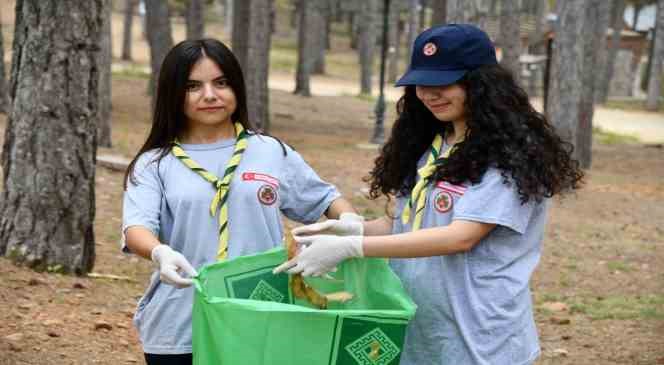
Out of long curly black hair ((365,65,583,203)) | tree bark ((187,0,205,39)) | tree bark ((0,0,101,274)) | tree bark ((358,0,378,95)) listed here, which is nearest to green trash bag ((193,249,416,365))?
long curly black hair ((365,65,583,203))

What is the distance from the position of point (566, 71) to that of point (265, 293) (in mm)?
14287

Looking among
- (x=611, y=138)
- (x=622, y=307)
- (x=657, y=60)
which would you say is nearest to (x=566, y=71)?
(x=622, y=307)

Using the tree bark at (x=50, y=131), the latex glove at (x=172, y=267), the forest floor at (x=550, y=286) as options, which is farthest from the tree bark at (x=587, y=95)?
the latex glove at (x=172, y=267)

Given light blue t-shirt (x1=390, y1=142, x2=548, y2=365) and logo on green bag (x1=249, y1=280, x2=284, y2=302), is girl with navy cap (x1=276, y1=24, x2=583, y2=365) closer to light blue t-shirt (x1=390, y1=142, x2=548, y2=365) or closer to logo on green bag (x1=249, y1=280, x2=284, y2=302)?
light blue t-shirt (x1=390, y1=142, x2=548, y2=365)

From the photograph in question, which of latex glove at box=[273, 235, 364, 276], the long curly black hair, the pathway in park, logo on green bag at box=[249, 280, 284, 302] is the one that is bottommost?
the pathway in park

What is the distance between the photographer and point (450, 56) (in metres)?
3.13

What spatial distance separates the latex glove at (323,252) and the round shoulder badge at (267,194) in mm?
329

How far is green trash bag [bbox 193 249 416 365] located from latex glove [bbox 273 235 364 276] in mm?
120

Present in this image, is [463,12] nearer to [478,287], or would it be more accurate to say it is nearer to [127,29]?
[478,287]

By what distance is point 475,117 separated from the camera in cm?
309

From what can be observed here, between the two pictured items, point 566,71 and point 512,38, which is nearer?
point 566,71

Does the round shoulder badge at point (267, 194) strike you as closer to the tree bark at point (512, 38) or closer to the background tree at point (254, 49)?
the background tree at point (254, 49)

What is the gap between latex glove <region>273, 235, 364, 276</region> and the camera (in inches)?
116

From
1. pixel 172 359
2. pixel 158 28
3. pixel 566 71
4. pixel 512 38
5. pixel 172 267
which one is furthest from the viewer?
pixel 158 28
